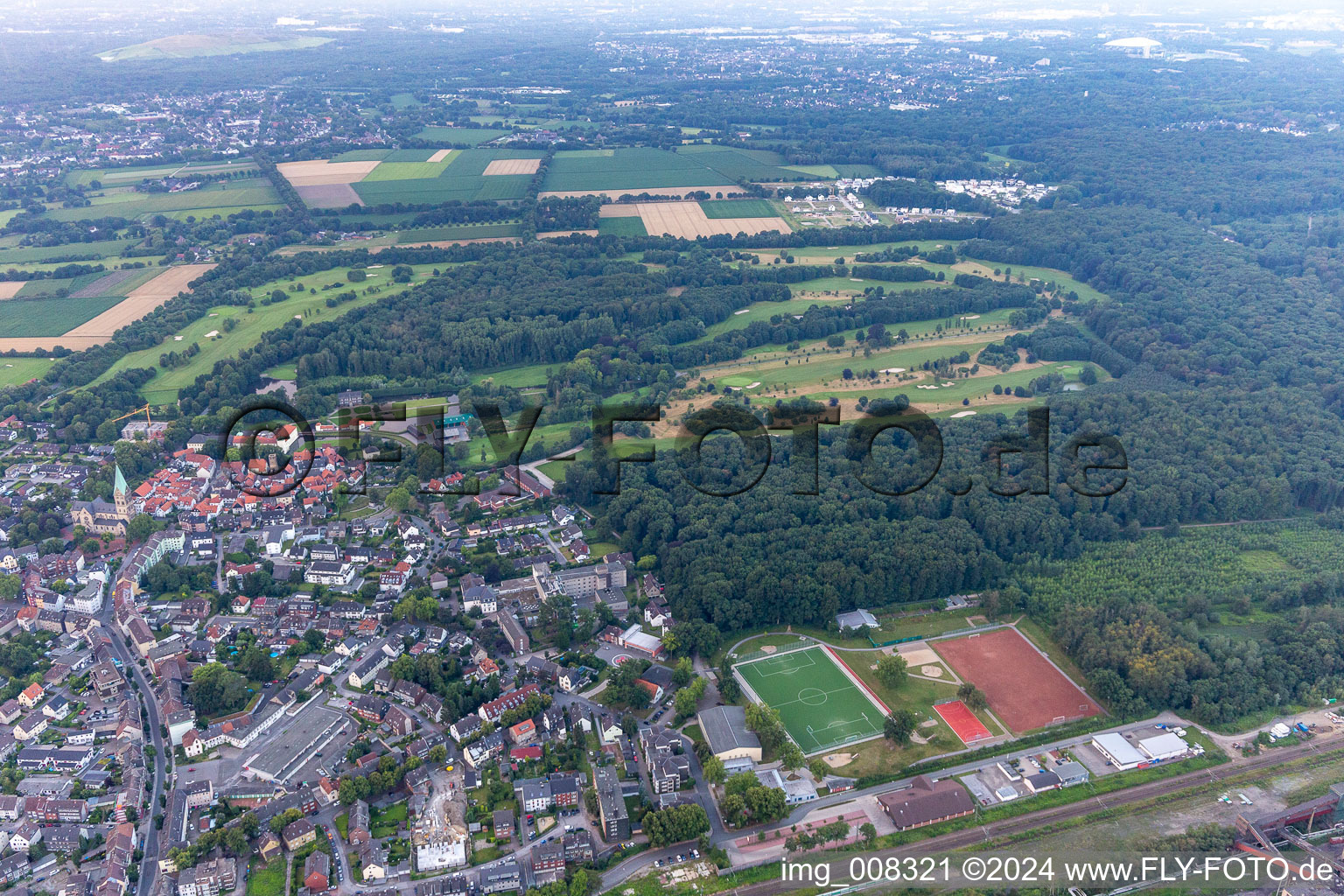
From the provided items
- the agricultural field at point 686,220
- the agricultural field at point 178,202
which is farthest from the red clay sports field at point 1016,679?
the agricultural field at point 178,202

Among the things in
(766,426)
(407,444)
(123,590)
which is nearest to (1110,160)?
(766,426)

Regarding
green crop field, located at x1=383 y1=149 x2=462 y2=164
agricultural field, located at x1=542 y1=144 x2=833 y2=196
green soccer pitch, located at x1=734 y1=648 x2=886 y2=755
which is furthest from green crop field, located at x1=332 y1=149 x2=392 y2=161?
green soccer pitch, located at x1=734 y1=648 x2=886 y2=755

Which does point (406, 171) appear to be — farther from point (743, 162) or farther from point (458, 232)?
point (743, 162)

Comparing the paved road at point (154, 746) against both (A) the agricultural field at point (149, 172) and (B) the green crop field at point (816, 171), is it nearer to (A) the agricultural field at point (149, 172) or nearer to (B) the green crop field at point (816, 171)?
(A) the agricultural field at point (149, 172)

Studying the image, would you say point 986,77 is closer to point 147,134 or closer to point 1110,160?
point 1110,160

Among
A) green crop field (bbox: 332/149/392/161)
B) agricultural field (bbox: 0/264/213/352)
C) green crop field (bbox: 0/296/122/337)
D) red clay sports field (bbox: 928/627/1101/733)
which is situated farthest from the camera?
Answer: green crop field (bbox: 332/149/392/161)

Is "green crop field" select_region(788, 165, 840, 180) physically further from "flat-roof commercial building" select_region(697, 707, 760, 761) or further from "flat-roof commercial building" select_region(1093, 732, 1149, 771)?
"flat-roof commercial building" select_region(697, 707, 760, 761)

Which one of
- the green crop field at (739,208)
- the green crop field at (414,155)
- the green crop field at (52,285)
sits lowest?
the green crop field at (52,285)
